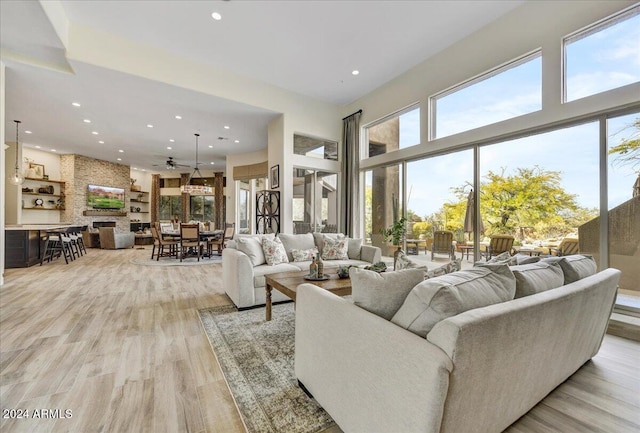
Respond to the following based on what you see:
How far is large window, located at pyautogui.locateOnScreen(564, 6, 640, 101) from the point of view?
292cm

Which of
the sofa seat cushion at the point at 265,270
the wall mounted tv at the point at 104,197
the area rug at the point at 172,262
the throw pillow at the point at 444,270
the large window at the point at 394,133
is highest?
the large window at the point at 394,133

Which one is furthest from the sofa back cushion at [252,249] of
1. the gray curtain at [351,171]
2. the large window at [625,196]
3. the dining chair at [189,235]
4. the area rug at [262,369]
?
the large window at [625,196]

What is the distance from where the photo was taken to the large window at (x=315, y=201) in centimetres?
662

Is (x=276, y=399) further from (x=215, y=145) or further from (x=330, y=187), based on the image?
(x=215, y=145)

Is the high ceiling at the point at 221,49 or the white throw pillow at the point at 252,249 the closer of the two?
the high ceiling at the point at 221,49

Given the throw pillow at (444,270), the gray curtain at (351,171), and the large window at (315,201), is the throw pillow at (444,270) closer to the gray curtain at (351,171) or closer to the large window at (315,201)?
the gray curtain at (351,171)

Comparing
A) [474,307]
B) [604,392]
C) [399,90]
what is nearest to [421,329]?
[474,307]

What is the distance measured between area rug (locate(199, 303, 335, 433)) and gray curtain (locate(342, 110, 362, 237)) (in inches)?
141

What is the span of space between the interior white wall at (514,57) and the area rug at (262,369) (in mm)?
3998

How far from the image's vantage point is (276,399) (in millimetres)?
1735

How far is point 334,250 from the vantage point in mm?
4570

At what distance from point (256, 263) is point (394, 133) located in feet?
13.3

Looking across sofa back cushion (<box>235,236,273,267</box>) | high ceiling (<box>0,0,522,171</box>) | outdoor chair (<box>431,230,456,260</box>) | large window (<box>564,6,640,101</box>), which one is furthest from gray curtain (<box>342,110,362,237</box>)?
large window (<box>564,6,640,101</box>)

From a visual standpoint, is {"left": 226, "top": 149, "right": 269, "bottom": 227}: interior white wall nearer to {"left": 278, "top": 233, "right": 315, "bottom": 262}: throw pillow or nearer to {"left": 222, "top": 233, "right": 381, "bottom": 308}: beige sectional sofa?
{"left": 278, "top": 233, "right": 315, "bottom": 262}: throw pillow
